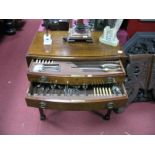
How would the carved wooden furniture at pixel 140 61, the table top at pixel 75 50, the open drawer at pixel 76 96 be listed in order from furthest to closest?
the carved wooden furniture at pixel 140 61 < the table top at pixel 75 50 < the open drawer at pixel 76 96

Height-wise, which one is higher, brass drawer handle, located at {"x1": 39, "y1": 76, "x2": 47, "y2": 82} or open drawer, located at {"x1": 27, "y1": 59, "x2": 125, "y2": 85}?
open drawer, located at {"x1": 27, "y1": 59, "x2": 125, "y2": 85}

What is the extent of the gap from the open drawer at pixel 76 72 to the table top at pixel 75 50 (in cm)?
4

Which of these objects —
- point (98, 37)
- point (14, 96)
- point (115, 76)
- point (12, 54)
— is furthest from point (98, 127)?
point (12, 54)

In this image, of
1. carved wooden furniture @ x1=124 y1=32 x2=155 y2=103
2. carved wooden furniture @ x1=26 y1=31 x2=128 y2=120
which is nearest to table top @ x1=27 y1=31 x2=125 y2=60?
carved wooden furniture @ x1=26 y1=31 x2=128 y2=120

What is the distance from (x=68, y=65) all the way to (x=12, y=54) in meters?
1.33

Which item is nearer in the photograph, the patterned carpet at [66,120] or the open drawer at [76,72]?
the open drawer at [76,72]

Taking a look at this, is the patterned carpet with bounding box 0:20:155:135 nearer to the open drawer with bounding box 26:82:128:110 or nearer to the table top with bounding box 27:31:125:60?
the open drawer with bounding box 26:82:128:110

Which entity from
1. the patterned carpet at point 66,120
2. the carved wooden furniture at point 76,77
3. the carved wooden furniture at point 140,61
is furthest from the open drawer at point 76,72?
the patterned carpet at point 66,120

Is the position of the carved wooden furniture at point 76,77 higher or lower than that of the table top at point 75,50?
lower

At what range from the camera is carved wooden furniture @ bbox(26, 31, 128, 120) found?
1.25 meters

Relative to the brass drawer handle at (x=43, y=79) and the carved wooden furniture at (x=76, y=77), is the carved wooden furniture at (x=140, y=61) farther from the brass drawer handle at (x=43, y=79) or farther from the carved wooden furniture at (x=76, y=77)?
the brass drawer handle at (x=43, y=79)

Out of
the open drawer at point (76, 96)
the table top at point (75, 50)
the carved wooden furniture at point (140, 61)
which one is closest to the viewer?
the open drawer at point (76, 96)

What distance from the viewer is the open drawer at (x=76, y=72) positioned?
4.11 feet

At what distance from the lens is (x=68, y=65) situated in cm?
133
